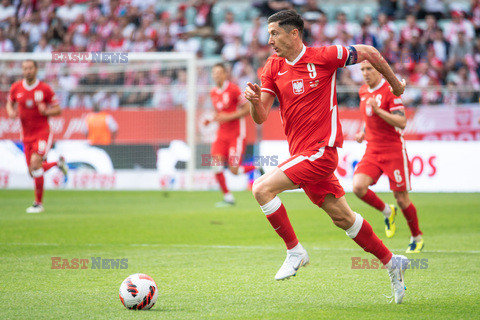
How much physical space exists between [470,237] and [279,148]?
28.8 ft

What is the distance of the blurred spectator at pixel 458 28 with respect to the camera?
65.7 feet

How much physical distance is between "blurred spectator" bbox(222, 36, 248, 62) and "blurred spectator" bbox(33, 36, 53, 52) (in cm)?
582

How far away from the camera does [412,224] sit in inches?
338

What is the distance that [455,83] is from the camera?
19.0 metres

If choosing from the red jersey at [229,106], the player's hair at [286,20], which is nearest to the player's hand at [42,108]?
the red jersey at [229,106]

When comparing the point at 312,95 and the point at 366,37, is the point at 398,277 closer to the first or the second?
the point at 312,95

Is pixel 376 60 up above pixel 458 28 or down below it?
below

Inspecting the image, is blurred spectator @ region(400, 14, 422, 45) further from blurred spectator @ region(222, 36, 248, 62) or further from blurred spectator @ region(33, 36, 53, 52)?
Result: blurred spectator @ region(33, 36, 53, 52)

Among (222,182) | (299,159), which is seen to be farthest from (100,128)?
(299,159)

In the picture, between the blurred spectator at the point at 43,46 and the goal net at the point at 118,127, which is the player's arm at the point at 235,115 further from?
the blurred spectator at the point at 43,46

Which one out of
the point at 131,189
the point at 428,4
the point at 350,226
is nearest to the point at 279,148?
the point at 131,189

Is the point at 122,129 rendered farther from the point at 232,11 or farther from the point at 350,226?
the point at 350,226

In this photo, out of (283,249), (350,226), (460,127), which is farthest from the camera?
(460,127)

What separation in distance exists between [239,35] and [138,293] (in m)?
18.0
